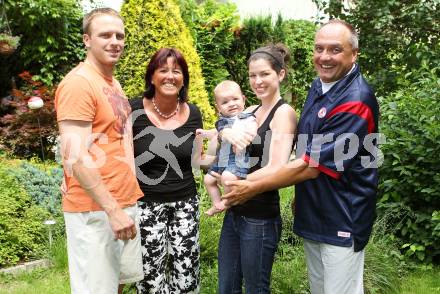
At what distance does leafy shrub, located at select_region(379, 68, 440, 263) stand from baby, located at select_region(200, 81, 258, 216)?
7.81 ft

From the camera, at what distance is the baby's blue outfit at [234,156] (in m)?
3.08

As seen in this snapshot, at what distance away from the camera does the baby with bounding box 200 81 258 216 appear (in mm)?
3082

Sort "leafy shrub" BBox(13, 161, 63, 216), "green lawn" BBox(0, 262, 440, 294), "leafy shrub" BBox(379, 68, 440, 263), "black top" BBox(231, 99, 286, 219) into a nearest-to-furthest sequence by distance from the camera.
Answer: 1. "black top" BBox(231, 99, 286, 219)
2. "green lawn" BBox(0, 262, 440, 294)
3. "leafy shrub" BBox(379, 68, 440, 263)
4. "leafy shrub" BBox(13, 161, 63, 216)

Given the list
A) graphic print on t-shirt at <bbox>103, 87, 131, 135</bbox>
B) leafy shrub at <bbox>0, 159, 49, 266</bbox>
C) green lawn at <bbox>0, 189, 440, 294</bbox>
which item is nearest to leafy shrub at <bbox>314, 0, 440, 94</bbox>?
green lawn at <bbox>0, 189, 440, 294</bbox>

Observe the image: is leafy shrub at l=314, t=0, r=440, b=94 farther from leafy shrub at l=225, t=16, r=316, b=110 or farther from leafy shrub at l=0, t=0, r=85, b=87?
leafy shrub at l=0, t=0, r=85, b=87

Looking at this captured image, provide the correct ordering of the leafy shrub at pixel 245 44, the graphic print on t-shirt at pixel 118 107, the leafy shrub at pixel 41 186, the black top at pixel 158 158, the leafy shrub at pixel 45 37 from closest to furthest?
the graphic print on t-shirt at pixel 118 107
the black top at pixel 158 158
the leafy shrub at pixel 41 186
the leafy shrub at pixel 45 37
the leafy shrub at pixel 245 44

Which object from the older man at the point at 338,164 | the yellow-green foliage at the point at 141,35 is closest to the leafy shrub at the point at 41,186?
the yellow-green foliage at the point at 141,35

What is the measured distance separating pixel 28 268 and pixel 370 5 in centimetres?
474

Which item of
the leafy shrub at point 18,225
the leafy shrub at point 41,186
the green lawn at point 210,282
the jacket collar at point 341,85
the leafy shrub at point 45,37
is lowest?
the green lawn at point 210,282

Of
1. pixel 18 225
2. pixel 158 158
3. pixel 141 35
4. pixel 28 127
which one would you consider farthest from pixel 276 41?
pixel 158 158

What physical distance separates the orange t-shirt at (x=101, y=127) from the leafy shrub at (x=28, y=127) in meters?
5.22

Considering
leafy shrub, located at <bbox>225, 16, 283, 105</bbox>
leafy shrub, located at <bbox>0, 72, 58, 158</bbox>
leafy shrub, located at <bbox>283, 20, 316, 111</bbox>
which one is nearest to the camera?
leafy shrub, located at <bbox>0, 72, 58, 158</bbox>

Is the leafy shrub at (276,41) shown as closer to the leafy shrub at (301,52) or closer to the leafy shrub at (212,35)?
the leafy shrub at (301,52)

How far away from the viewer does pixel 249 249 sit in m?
3.03
